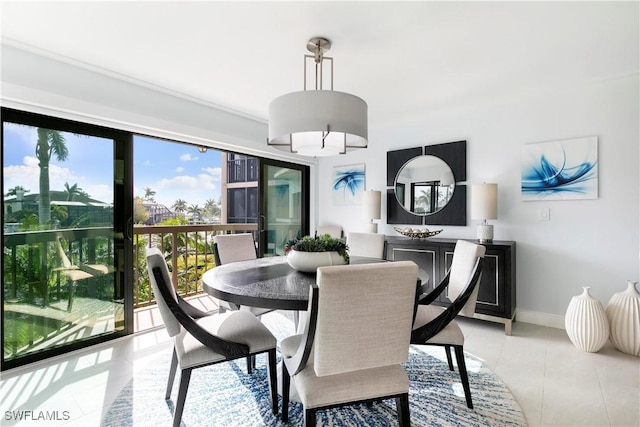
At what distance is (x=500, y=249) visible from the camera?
2.98 metres

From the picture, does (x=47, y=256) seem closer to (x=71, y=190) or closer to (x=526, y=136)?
(x=71, y=190)

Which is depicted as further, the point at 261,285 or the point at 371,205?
the point at 371,205

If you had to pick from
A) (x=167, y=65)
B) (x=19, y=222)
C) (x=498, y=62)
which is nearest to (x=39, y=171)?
(x=19, y=222)

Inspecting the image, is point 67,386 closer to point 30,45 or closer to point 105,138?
point 105,138

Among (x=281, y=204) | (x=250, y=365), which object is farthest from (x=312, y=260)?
(x=281, y=204)

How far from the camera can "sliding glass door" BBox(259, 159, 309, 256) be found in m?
4.27

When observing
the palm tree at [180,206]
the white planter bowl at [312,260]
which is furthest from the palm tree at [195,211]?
the white planter bowl at [312,260]

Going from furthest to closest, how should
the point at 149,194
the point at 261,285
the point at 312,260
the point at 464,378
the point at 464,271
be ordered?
the point at 149,194, the point at 464,271, the point at 312,260, the point at 464,378, the point at 261,285

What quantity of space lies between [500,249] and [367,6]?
2.39m

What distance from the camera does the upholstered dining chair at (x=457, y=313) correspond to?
1.75 metres

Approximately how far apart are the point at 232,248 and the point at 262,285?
131 cm

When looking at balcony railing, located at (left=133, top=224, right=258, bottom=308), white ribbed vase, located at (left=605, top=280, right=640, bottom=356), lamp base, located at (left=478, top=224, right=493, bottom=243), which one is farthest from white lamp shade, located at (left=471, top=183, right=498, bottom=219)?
balcony railing, located at (left=133, top=224, right=258, bottom=308)

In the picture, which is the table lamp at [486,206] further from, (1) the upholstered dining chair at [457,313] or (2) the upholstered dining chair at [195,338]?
(2) the upholstered dining chair at [195,338]

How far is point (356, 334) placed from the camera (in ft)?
4.13
